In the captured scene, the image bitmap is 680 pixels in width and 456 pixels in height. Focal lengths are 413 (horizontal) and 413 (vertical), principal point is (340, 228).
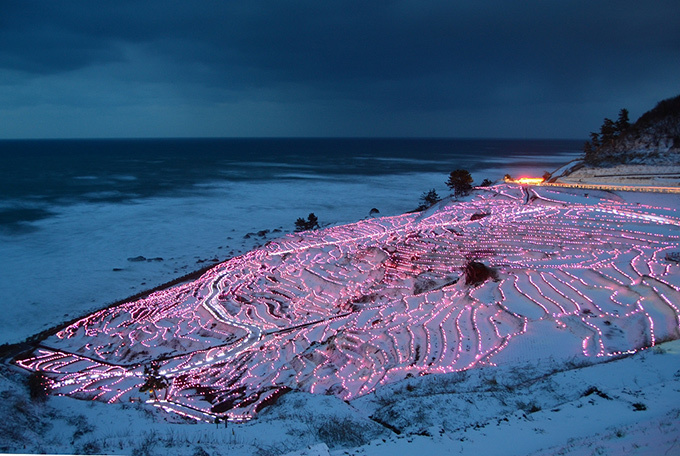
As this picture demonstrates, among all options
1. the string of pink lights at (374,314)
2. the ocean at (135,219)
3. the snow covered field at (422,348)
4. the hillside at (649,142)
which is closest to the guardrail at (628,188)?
the snow covered field at (422,348)

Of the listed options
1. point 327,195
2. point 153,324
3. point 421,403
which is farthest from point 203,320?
point 327,195

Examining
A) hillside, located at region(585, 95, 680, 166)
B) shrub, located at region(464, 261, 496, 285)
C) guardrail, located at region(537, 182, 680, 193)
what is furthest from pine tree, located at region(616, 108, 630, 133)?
shrub, located at region(464, 261, 496, 285)

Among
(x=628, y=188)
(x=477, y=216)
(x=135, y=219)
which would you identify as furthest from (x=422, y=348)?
(x=135, y=219)

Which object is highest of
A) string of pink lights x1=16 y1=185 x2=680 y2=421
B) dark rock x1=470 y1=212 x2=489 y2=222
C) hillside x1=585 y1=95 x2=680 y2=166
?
hillside x1=585 y1=95 x2=680 y2=166

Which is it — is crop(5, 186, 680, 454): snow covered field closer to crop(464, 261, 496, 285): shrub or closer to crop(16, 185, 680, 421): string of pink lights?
crop(16, 185, 680, 421): string of pink lights

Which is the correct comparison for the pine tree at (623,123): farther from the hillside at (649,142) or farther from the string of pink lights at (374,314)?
the string of pink lights at (374,314)

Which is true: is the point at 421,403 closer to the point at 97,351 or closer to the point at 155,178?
the point at 97,351
